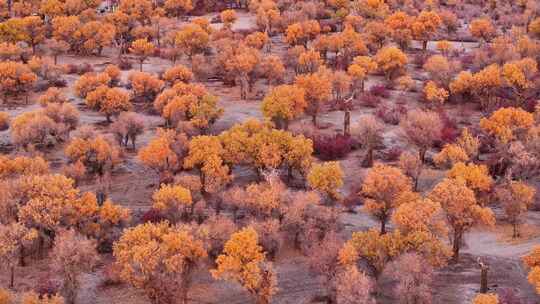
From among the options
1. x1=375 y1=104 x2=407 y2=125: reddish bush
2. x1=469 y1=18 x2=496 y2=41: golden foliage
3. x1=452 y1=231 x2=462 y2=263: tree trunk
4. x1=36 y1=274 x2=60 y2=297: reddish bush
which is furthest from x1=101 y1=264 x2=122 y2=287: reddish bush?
x1=469 y1=18 x2=496 y2=41: golden foliage

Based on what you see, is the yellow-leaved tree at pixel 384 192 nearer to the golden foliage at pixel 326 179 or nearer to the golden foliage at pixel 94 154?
the golden foliage at pixel 326 179

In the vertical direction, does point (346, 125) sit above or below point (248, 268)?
above

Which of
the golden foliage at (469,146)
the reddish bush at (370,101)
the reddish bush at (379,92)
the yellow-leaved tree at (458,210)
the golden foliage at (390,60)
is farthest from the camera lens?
the golden foliage at (390,60)

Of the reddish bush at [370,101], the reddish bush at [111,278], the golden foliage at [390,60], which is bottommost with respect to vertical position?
the reddish bush at [111,278]

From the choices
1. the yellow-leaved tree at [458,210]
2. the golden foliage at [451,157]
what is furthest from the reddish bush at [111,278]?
the golden foliage at [451,157]

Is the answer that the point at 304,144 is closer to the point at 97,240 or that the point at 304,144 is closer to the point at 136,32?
the point at 97,240

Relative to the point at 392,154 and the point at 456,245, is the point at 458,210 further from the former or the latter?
the point at 392,154

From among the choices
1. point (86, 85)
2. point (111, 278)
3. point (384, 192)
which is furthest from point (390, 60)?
point (111, 278)

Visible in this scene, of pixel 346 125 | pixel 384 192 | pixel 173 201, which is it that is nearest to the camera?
pixel 384 192

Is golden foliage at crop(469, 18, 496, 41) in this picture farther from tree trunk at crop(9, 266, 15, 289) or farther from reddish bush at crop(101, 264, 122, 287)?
tree trunk at crop(9, 266, 15, 289)

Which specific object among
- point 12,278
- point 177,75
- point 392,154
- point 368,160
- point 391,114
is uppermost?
point 177,75
